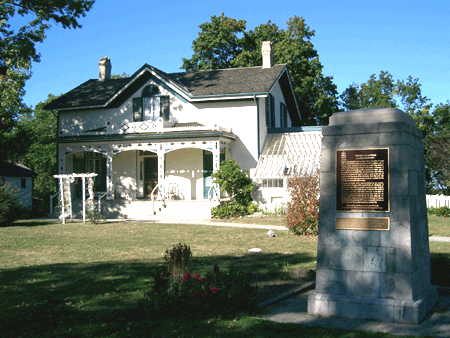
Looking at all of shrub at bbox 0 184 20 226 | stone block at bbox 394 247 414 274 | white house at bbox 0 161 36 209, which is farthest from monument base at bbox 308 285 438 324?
white house at bbox 0 161 36 209

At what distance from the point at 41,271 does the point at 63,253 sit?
276 cm

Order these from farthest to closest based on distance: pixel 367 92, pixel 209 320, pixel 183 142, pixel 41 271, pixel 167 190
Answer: pixel 367 92, pixel 167 190, pixel 183 142, pixel 41 271, pixel 209 320

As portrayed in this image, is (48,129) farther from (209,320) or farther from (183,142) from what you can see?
(209,320)

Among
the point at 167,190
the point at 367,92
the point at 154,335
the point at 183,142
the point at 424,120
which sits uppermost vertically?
the point at 367,92

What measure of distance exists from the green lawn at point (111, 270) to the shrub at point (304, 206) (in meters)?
0.49

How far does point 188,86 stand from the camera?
28.0 meters

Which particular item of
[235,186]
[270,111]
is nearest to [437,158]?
[270,111]

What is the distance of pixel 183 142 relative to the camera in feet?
80.4

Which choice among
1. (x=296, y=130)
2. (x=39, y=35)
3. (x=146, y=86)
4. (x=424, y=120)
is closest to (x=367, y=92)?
(x=424, y=120)

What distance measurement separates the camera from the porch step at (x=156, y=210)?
921 inches

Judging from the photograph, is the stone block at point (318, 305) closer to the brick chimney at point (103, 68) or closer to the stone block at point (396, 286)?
the stone block at point (396, 286)

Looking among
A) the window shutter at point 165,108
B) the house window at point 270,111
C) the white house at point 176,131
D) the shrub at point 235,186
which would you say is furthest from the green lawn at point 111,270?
the house window at point 270,111

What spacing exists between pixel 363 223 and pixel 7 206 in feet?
55.7

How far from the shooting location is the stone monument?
6336mm
